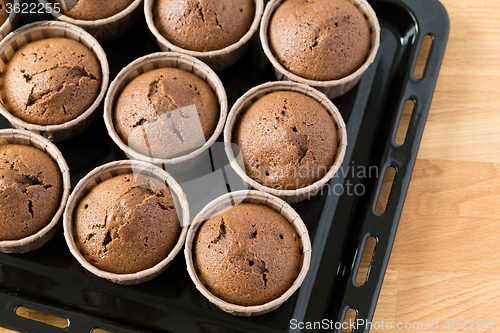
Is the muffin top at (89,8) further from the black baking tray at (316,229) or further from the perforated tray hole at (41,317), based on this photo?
the perforated tray hole at (41,317)

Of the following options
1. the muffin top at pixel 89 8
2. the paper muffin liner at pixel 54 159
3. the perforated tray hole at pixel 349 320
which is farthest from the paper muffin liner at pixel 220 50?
the perforated tray hole at pixel 349 320

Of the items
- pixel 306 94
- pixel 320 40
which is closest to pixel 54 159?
pixel 306 94

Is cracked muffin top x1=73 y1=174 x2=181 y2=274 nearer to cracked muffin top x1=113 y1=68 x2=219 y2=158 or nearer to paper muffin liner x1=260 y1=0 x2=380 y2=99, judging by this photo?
cracked muffin top x1=113 y1=68 x2=219 y2=158

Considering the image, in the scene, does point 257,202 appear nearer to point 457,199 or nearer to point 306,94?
point 306,94

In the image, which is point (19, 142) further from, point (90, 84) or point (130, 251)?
point (130, 251)

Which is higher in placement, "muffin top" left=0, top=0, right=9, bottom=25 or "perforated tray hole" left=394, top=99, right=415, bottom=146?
"muffin top" left=0, top=0, right=9, bottom=25

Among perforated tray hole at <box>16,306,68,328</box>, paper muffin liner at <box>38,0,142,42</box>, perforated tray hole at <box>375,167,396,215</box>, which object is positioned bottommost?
perforated tray hole at <box>16,306,68,328</box>

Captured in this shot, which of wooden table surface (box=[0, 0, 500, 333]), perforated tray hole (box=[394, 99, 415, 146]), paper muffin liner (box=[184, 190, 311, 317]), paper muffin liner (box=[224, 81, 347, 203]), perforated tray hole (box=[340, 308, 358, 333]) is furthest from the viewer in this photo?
perforated tray hole (box=[394, 99, 415, 146])

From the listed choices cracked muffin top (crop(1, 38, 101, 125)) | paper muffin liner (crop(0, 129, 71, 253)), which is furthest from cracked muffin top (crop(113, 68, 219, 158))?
paper muffin liner (crop(0, 129, 71, 253))
